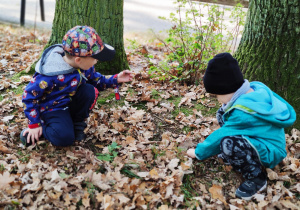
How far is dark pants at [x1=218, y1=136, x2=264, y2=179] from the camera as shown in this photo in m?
2.63

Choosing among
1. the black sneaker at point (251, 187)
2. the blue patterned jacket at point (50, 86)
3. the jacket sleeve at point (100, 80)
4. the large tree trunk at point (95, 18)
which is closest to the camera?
the black sneaker at point (251, 187)

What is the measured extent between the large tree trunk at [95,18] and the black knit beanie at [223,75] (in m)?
2.10

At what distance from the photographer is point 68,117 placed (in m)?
3.27

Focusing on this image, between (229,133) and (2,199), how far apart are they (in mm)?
2088

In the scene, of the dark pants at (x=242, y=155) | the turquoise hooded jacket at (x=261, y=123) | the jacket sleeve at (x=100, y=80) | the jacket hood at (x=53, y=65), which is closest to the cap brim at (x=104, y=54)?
the jacket hood at (x=53, y=65)

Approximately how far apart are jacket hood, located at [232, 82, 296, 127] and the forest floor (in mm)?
626

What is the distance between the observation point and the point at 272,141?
2.71 metres

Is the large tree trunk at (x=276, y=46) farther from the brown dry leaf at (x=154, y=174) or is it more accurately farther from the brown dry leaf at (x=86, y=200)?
the brown dry leaf at (x=86, y=200)

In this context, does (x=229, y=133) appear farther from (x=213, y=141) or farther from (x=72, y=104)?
(x=72, y=104)

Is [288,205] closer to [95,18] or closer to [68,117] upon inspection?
[68,117]

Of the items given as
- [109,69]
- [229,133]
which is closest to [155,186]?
[229,133]

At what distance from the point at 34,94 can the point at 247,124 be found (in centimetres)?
217

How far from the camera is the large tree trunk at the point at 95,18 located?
407 cm

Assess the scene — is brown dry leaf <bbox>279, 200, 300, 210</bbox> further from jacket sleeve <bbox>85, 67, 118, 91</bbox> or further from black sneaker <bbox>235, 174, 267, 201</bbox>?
jacket sleeve <bbox>85, 67, 118, 91</bbox>
